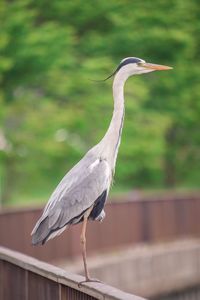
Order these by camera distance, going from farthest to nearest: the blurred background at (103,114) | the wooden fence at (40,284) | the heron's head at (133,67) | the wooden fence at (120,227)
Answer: the blurred background at (103,114) < the wooden fence at (120,227) < the heron's head at (133,67) < the wooden fence at (40,284)

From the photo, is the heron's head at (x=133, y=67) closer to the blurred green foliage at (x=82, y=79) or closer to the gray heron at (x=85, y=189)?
the gray heron at (x=85, y=189)

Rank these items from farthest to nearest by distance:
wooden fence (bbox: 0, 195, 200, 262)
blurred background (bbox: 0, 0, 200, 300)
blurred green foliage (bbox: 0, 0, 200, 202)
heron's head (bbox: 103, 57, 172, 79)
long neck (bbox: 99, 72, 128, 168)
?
blurred green foliage (bbox: 0, 0, 200, 202), blurred background (bbox: 0, 0, 200, 300), wooden fence (bbox: 0, 195, 200, 262), heron's head (bbox: 103, 57, 172, 79), long neck (bbox: 99, 72, 128, 168)

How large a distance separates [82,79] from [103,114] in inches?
47.6

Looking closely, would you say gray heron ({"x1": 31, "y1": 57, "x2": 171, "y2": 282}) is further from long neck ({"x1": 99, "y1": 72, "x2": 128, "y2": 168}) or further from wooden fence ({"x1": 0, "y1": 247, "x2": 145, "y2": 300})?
wooden fence ({"x1": 0, "y1": 247, "x2": 145, "y2": 300})

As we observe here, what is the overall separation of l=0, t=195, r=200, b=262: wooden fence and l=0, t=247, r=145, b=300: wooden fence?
5238mm

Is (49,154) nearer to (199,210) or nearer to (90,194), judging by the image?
(199,210)

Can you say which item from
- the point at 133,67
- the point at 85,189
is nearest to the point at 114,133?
the point at 85,189

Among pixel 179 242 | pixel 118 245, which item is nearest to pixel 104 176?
pixel 118 245

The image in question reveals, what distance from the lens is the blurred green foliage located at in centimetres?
1689

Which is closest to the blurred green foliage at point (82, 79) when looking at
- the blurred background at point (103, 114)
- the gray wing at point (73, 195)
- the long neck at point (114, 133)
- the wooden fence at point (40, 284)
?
the blurred background at point (103, 114)

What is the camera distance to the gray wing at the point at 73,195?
19.9 ft

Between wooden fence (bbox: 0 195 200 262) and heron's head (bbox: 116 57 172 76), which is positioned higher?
heron's head (bbox: 116 57 172 76)

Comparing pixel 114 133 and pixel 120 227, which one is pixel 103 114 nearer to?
pixel 120 227

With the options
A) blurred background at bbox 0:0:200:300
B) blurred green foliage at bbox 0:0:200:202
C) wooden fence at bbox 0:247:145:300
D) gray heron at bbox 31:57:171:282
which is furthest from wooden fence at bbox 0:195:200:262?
gray heron at bbox 31:57:171:282
